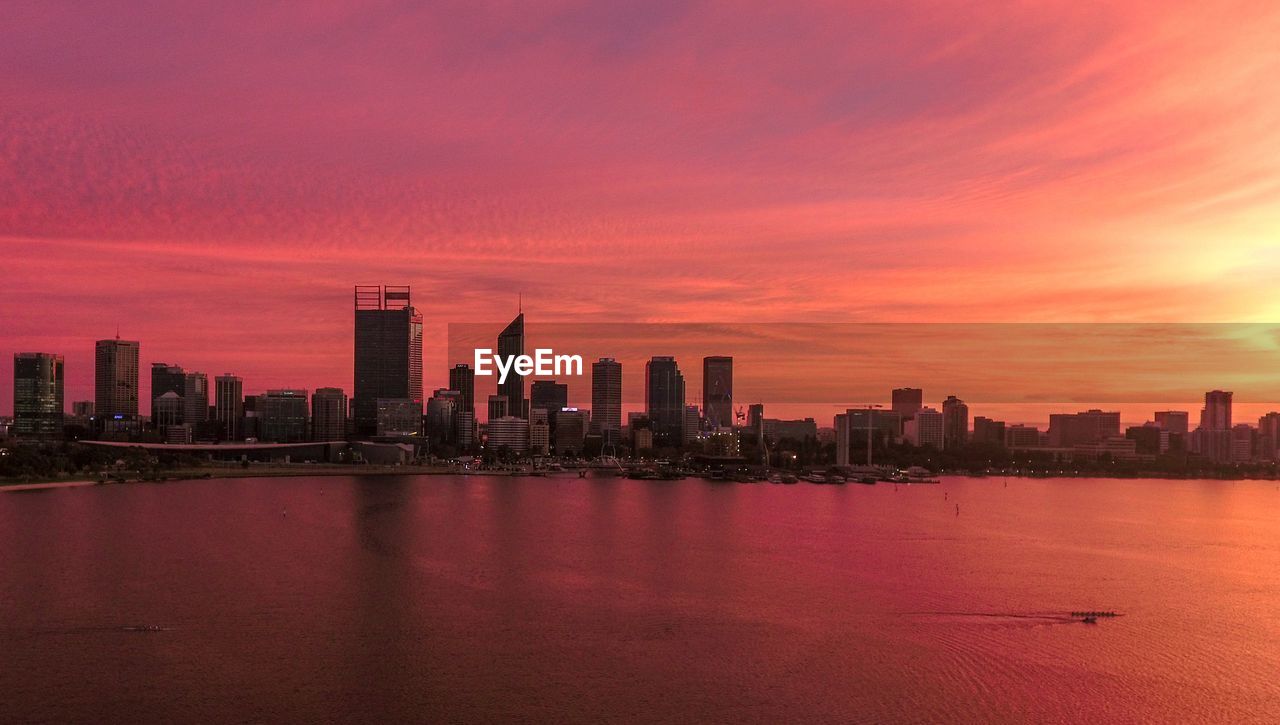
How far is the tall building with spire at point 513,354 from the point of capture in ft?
352

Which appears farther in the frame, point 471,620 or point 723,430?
point 723,430

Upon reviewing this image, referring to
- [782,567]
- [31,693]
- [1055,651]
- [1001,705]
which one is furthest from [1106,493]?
[31,693]

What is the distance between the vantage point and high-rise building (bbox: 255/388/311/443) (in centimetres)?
9362

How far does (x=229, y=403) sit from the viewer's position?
9844 cm

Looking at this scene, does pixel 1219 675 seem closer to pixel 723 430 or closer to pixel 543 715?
pixel 543 715

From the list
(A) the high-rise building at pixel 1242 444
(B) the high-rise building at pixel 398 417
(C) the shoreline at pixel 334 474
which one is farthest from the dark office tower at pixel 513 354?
(A) the high-rise building at pixel 1242 444

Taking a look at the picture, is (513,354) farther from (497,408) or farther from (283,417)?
(283,417)

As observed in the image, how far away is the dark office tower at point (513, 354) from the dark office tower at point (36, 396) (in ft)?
146

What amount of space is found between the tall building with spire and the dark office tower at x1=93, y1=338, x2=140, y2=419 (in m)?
38.5

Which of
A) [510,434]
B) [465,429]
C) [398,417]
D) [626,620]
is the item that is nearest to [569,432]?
[510,434]

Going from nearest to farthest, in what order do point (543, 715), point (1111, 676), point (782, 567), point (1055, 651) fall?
point (543, 715)
point (1111, 676)
point (1055, 651)
point (782, 567)

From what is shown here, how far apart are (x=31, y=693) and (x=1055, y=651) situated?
14939 millimetres

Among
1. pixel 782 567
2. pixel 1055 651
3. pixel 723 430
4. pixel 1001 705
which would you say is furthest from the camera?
pixel 723 430

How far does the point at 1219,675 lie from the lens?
14.0 meters
